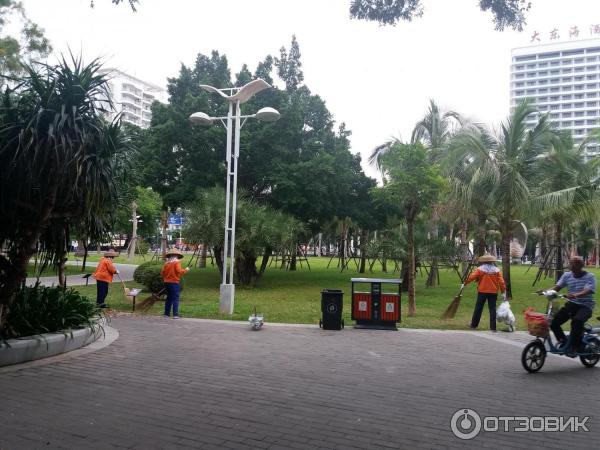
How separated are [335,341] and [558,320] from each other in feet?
12.3

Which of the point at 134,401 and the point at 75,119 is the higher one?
the point at 75,119

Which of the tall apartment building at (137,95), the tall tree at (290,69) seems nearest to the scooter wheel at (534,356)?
the tall tree at (290,69)

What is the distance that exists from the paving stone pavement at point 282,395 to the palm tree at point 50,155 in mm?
2085

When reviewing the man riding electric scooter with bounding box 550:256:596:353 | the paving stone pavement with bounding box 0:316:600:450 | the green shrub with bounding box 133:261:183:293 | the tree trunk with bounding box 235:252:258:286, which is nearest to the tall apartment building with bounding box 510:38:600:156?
the tree trunk with bounding box 235:252:258:286

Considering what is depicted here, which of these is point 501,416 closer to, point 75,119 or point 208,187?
point 75,119

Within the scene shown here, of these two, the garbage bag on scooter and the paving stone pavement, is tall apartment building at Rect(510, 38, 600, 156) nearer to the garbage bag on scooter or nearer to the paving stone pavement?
the garbage bag on scooter

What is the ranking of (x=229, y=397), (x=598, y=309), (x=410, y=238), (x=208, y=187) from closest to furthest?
1. (x=229, y=397)
2. (x=410, y=238)
3. (x=598, y=309)
4. (x=208, y=187)

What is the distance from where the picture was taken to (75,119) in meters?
7.39

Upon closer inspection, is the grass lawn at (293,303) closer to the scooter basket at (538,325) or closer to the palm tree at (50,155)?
the scooter basket at (538,325)

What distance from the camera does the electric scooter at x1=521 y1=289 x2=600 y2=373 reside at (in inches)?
288

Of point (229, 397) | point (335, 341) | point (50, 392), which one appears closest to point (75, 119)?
point (50, 392)

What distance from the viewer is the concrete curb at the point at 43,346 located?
7002mm

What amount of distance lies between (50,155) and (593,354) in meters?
8.21

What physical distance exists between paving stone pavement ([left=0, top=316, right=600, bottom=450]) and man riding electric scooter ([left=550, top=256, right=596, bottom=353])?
0.48m
